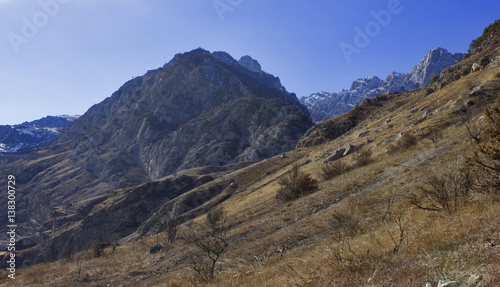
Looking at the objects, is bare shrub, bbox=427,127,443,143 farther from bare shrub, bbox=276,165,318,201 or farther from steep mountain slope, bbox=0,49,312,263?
steep mountain slope, bbox=0,49,312,263

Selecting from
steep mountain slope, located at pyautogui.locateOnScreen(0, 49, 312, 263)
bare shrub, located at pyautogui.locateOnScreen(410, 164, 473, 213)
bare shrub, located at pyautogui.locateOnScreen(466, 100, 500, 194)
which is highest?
steep mountain slope, located at pyautogui.locateOnScreen(0, 49, 312, 263)

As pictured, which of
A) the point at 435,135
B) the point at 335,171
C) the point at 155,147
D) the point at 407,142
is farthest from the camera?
the point at 155,147

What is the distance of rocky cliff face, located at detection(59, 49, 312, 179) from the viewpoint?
112 meters

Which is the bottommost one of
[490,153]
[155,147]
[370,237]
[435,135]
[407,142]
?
[435,135]

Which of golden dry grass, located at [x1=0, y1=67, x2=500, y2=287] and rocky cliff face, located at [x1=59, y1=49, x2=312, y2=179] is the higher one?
rocky cliff face, located at [x1=59, y1=49, x2=312, y2=179]

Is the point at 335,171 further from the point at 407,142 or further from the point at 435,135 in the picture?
the point at 435,135

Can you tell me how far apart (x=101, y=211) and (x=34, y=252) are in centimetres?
2429

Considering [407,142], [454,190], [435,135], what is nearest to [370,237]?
[454,190]

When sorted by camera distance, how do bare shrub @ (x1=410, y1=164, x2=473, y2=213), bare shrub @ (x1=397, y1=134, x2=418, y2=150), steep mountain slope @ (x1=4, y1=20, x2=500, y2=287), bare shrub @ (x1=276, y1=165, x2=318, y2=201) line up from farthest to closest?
bare shrub @ (x1=397, y1=134, x2=418, y2=150) → bare shrub @ (x1=276, y1=165, x2=318, y2=201) → bare shrub @ (x1=410, y1=164, x2=473, y2=213) → steep mountain slope @ (x1=4, y1=20, x2=500, y2=287)

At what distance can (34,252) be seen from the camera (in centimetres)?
7181

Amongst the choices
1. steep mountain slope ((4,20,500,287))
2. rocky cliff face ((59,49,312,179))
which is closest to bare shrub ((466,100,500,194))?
steep mountain slope ((4,20,500,287))

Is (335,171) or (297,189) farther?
(335,171)

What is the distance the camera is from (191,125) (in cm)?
13338

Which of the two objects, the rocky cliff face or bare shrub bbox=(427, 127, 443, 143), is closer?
bare shrub bbox=(427, 127, 443, 143)
